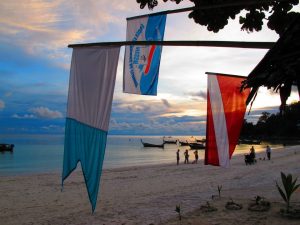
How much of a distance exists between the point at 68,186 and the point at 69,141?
13545mm

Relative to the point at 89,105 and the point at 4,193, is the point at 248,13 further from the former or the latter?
the point at 4,193

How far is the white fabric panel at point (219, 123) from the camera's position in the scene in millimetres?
6805

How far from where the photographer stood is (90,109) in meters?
4.80

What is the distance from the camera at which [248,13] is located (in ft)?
16.3

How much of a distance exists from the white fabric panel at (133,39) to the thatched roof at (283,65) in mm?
3192

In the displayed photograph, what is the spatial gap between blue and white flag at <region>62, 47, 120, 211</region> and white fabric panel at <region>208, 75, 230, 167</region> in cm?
278

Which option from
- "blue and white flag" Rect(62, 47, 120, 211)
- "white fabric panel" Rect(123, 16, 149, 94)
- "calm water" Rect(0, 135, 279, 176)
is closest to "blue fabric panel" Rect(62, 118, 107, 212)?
"blue and white flag" Rect(62, 47, 120, 211)

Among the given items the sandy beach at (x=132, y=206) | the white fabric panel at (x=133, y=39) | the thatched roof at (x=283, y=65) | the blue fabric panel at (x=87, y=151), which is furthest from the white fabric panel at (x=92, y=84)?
the sandy beach at (x=132, y=206)

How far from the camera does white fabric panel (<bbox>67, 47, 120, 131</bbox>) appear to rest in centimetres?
465

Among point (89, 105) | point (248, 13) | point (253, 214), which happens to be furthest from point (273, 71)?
point (253, 214)

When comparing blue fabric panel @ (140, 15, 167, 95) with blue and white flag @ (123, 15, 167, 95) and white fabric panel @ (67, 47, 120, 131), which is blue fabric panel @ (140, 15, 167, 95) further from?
white fabric panel @ (67, 47, 120, 131)

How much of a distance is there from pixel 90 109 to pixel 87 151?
60cm

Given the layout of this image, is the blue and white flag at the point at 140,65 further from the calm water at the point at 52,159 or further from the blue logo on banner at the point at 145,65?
the calm water at the point at 52,159

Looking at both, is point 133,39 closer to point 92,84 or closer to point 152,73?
point 152,73
